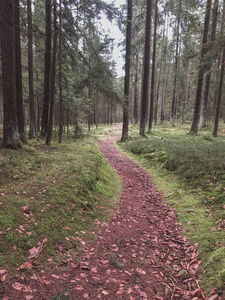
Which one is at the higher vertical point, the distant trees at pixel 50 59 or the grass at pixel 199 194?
the distant trees at pixel 50 59

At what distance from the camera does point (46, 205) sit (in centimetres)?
415

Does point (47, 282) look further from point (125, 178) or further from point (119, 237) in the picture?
point (125, 178)

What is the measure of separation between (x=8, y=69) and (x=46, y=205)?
530cm

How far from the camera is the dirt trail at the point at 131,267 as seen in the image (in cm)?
264

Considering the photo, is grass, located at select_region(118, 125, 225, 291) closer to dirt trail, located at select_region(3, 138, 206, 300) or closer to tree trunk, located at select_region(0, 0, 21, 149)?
dirt trail, located at select_region(3, 138, 206, 300)

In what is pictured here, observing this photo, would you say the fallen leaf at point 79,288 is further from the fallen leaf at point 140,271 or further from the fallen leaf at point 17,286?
the fallen leaf at point 140,271

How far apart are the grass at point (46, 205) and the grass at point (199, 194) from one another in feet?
7.19

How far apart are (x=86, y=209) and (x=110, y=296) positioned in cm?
247

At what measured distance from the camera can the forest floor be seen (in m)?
2.56

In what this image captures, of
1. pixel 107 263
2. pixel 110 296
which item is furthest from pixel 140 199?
pixel 110 296

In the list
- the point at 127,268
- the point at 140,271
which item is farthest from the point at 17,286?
the point at 140,271

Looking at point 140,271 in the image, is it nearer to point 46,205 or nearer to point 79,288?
point 79,288

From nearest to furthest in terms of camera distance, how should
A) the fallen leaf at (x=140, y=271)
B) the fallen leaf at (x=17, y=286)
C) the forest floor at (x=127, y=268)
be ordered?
the fallen leaf at (x=17, y=286) → the forest floor at (x=127, y=268) → the fallen leaf at (x=140, y=271)

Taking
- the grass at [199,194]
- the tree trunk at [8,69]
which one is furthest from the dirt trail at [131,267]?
the tree trunk at [8,69]
